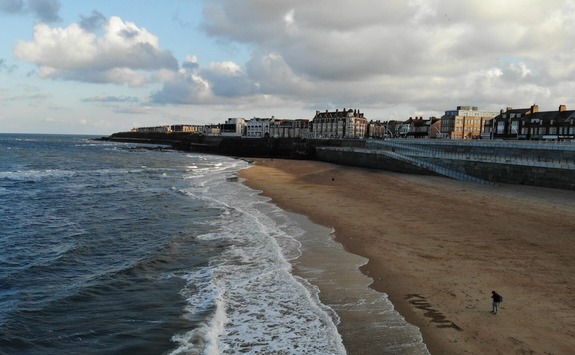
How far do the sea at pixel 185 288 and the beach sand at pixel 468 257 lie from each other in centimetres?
79

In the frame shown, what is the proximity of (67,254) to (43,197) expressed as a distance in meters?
16.2

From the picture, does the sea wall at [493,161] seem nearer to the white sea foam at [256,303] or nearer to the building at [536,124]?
the white sea foam at [256,303]

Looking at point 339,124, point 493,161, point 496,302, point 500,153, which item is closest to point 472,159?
point 493,161

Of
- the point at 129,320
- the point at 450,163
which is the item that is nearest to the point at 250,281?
the point at 129,320

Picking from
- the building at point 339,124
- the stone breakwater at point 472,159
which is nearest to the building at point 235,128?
the building at point 339,124

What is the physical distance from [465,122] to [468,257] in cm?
9828

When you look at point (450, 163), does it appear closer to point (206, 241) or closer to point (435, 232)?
point (435, 232)

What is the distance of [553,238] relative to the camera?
54.0 ft

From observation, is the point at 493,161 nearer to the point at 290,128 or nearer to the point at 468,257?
the point at 468,257

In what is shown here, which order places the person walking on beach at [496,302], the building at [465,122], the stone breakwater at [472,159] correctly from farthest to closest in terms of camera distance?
the building at [465,122], the stone breakwater at [472,159], the person walking on beach at [496,302]

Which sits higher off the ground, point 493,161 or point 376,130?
point 376,130

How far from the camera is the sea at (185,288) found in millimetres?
8953

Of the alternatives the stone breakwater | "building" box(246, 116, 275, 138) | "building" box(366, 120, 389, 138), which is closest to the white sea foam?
the stone breakwater

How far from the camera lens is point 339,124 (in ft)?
405
